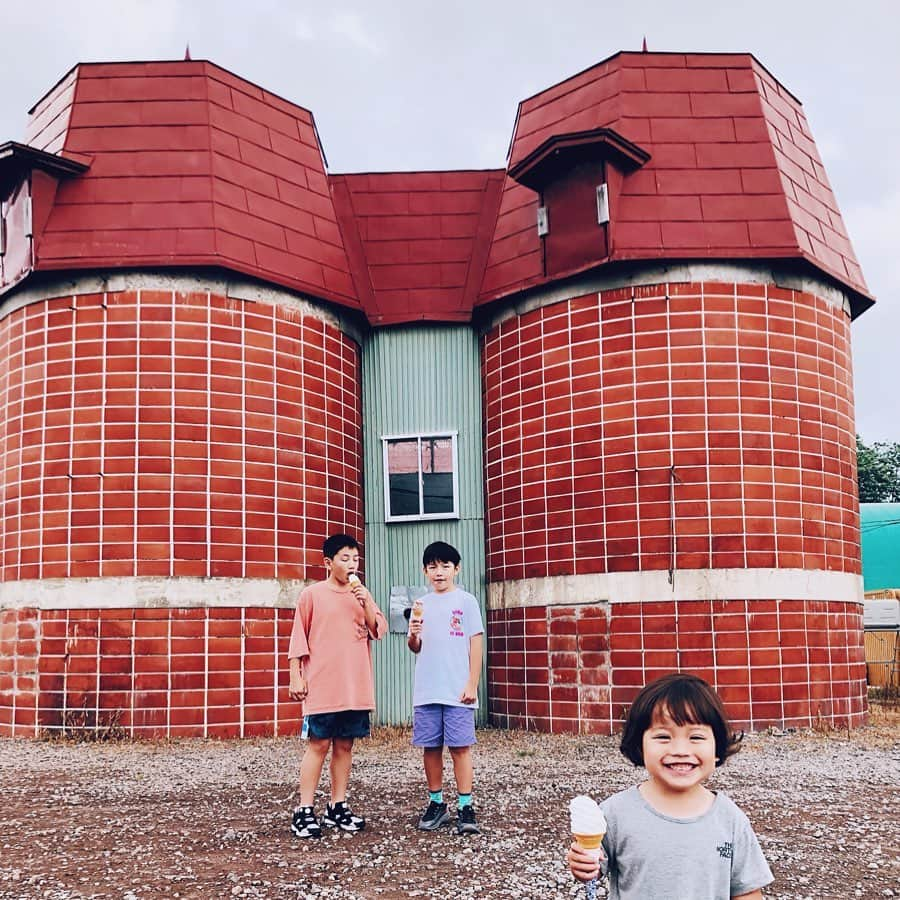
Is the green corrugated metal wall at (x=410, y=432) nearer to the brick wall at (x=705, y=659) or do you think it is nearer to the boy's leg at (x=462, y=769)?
the brick wall at (x=705, y=659)

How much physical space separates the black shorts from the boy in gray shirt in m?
3.94

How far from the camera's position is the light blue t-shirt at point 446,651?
277 inches

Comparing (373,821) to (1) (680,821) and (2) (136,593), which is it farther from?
(2) (136,593)

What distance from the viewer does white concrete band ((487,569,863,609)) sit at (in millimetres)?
12430

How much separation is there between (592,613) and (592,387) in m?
2.73

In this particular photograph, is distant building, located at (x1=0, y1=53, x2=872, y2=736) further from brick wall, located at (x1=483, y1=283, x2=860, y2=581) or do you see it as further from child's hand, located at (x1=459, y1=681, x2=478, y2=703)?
child's hand, located at (x1=459, y1=681, x2=478, y2=703)

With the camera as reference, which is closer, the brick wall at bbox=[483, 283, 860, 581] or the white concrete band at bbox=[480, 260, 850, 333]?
the brick wall at bbox=[483, 283, 860, 581]

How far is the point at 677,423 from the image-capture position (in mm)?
12766

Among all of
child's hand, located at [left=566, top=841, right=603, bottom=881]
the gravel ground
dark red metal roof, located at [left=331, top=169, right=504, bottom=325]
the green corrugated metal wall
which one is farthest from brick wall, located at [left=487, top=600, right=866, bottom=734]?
child's hand, located at [left=566, top=841, right=603, bottom=881]

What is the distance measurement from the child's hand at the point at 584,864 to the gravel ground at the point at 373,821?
293 cm

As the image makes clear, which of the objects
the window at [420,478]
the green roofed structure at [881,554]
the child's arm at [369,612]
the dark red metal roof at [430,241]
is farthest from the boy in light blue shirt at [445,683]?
the green roofed structure at [881,554]

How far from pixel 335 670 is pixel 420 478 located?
826cm

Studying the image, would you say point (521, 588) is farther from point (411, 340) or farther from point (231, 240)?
point (231, 240)

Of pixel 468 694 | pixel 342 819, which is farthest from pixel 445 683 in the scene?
pixel 342 819
